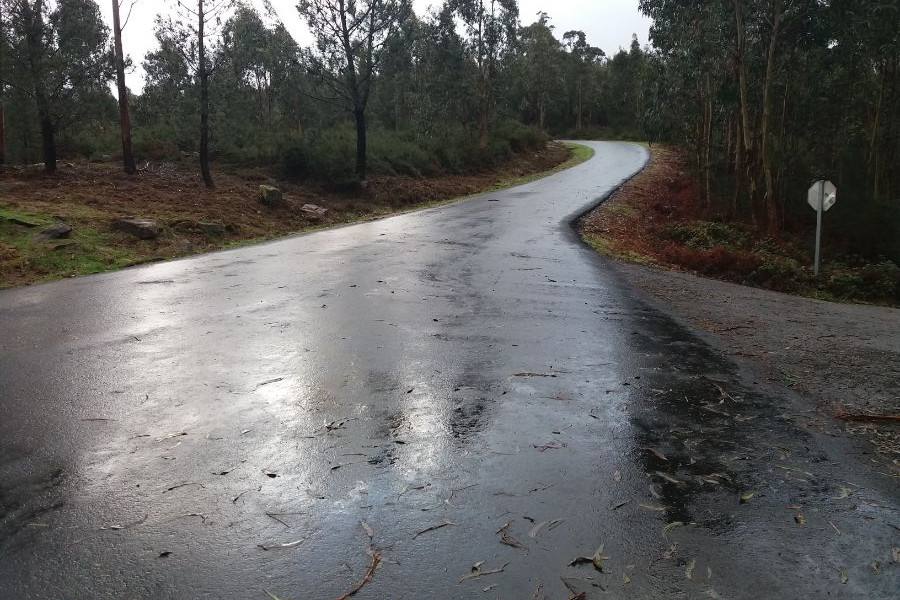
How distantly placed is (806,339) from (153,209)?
53.8 ft

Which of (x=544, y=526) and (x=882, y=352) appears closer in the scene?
(x=544, y=526)

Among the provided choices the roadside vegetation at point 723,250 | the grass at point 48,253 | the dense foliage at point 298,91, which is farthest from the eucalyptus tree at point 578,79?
the grass at point 48,253

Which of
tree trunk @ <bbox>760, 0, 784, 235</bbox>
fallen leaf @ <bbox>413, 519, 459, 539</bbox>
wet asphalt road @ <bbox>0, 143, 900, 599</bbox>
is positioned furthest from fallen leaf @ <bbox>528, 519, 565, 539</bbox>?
tree trunk @ <bbox>760, 0, 784, 235</bbox>

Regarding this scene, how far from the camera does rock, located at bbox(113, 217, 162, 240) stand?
15.5 meters

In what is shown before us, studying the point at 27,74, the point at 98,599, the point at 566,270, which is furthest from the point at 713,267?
the point at 27,74

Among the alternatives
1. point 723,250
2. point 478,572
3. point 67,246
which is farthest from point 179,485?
point 723,250

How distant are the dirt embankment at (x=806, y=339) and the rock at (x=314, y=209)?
9617 mm

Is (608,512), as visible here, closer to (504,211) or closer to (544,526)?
(544,526)

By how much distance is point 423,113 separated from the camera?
38531mm

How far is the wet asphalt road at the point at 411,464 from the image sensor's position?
10.8 feet

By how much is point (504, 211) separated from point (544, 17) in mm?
49670

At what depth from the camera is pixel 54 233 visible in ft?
46.4

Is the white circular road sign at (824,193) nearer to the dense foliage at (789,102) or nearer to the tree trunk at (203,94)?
the dense foliage at (789,102)

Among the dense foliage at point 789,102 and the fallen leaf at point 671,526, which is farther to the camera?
the dense foliage at point 789,102
